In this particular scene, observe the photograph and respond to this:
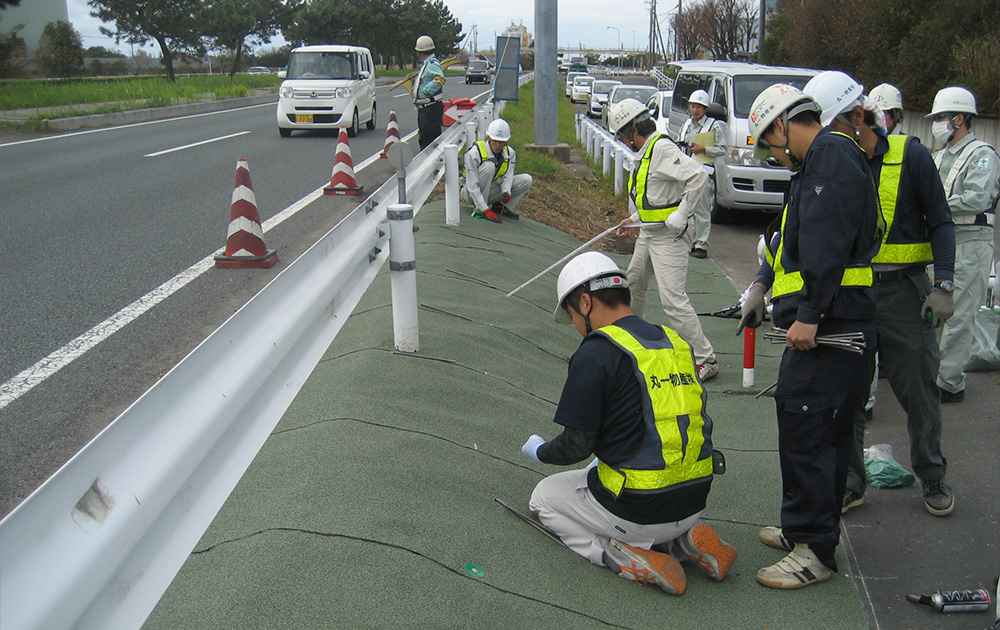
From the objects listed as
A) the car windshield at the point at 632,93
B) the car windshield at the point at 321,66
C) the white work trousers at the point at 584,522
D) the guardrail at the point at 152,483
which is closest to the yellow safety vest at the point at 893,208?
the white work trousers at the point at 584,522

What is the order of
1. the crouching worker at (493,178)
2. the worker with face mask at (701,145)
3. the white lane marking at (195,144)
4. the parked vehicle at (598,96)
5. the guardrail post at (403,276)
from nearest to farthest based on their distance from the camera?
the guardrail post at (403,276), the crouching worker at (493,178), the worker with face mask at (701,145), the white lane marking at (195,144), the parked vehicle at (598,96)

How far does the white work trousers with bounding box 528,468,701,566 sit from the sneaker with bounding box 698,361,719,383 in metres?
2.80

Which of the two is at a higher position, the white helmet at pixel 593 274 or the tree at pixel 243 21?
the tree at pixel 243 21

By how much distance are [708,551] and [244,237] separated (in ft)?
17.6

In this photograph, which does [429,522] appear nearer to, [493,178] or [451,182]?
[451,182]

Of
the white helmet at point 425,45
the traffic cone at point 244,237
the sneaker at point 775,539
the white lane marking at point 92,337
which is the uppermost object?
the white helmet at point 425,45

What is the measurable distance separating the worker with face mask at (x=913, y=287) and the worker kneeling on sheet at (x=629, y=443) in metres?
1.23

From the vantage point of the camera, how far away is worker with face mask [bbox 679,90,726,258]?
400 inches

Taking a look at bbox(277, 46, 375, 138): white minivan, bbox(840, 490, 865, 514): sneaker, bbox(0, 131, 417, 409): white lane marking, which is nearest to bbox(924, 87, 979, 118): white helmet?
bbox(840, 490, 865, 514): sneaker

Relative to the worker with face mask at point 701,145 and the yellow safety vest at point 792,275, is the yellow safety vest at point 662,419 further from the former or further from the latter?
the worker with face mask at point 701,145

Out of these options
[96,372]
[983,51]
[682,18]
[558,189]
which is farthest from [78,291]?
[682,18]

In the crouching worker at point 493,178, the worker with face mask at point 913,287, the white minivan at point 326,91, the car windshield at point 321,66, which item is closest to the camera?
the worker with face mask at point 913,287

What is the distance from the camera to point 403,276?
472 cm

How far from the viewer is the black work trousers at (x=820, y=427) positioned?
3443 mm
